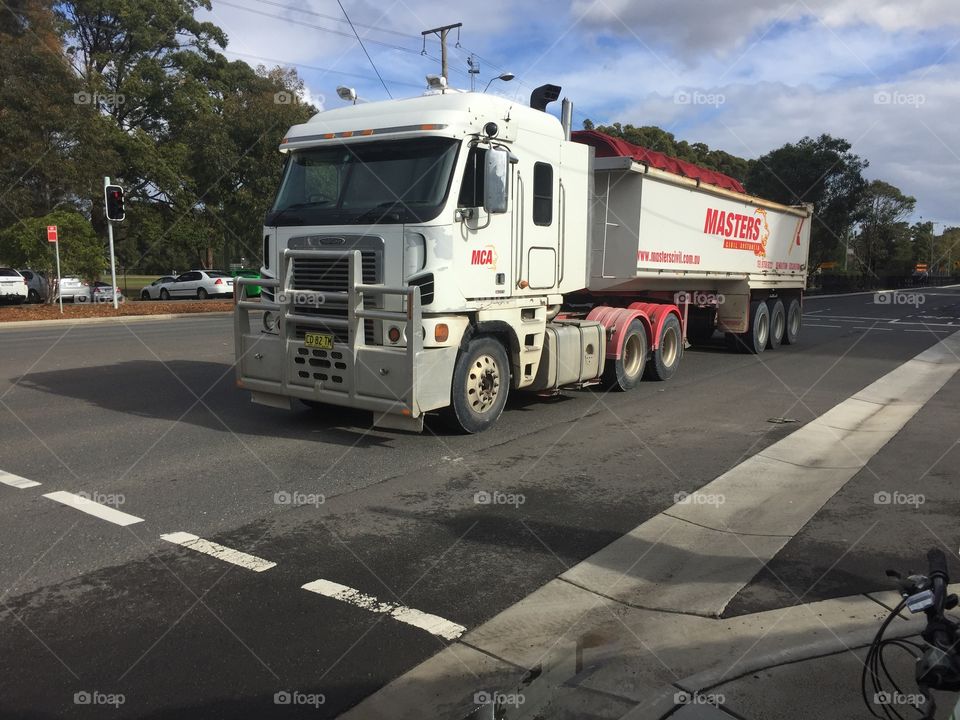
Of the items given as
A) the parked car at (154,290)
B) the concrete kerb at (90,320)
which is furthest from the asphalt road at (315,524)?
the parked car at (154,290)

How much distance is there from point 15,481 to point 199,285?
3149cm

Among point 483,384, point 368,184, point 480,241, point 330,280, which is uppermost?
point 368,184

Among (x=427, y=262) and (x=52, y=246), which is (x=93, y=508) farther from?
(x=52, y=246)

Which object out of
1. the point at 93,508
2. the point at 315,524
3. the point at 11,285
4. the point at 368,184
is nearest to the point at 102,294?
the point at 11,285

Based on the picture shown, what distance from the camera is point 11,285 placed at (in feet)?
89.3

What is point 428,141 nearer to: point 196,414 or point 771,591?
point 196,414

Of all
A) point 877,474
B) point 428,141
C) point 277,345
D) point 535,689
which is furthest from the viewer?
point 277,345

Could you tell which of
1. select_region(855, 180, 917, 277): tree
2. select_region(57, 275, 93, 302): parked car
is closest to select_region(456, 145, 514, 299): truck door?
select_region(57, 275, 93, 302): parked car

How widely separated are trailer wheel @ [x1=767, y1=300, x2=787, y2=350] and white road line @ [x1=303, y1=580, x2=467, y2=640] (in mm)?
14547

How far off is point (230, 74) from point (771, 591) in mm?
46646

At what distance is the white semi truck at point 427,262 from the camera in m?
7.29

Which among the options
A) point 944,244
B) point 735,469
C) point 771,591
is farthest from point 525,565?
point 944,244

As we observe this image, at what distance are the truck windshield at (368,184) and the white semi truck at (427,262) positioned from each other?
0.01m

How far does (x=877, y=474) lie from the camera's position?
6781mm
